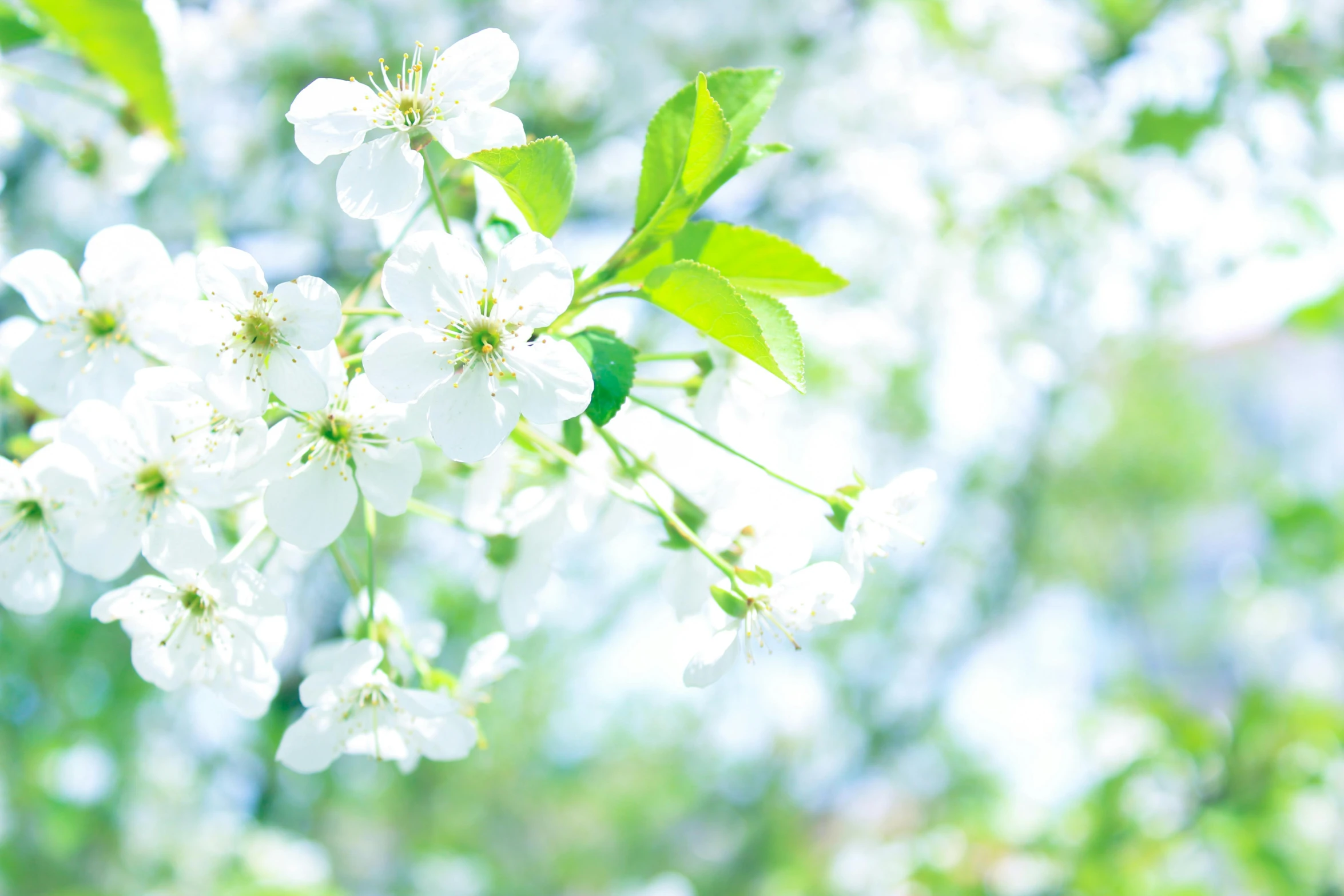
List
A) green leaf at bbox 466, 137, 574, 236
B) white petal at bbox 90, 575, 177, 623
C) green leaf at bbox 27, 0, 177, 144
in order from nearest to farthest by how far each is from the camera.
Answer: green leaf at bbox 27, 0, 177, 144
green leaf at bbox 466, 137, 574, 236
white petal at bbox 90, 575, 177, 623

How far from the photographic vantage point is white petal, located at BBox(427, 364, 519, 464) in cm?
62

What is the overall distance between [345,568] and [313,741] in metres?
0.16

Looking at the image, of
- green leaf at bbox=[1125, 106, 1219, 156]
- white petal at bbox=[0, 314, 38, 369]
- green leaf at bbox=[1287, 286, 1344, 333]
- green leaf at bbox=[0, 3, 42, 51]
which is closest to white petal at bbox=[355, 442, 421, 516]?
white petal at bbox=[0, 314, 38, 369]

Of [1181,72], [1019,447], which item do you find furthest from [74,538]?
[1019,447]

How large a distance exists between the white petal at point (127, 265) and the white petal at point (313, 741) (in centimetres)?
39

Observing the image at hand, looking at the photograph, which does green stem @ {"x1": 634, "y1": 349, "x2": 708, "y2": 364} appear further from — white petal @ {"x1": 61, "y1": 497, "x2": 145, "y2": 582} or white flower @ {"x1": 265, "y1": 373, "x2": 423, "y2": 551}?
white petal @ {"x1": 61, "y1": 497, "x2": 145, "y2": 582}

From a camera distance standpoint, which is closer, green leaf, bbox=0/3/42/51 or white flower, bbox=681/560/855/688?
white flower, bbox=681/560/855/688

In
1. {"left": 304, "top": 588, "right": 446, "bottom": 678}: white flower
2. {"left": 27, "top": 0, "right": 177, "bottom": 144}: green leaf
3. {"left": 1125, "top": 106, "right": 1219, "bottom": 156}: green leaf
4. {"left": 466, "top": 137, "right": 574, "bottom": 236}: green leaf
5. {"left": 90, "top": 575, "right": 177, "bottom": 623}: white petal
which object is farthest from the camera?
{"left": 1125, "top": 106, "right": 1219, "bottom": 156}: green leaf

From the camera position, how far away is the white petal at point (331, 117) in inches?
25.8

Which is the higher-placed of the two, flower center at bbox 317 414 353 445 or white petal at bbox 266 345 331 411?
flower center at bbox 317 414 353 445

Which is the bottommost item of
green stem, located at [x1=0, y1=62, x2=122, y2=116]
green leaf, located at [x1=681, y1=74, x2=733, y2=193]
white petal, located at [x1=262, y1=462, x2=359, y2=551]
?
white petal, located at [x1=262, y1=462, x2=359, y2=551]

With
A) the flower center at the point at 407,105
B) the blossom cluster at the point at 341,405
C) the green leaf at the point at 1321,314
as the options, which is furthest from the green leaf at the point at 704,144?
the green leaf at the point at 1321,314

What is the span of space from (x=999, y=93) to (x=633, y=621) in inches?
153

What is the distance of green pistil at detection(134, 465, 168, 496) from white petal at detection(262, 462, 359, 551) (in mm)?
107
